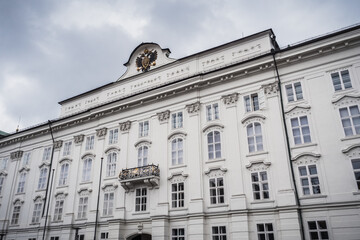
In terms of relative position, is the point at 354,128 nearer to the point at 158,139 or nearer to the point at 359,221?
the point at 359,221

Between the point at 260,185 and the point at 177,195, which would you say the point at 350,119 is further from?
the point at 177,195

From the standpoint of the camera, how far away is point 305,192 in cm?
1977

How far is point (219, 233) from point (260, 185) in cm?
443

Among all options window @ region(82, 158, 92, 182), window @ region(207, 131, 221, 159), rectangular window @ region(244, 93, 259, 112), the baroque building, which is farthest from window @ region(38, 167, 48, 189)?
rectangular window @ region(244, 93, 259, 112)

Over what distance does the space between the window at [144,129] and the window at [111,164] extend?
333 cm

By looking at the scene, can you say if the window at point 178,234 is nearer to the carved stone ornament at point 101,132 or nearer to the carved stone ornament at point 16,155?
the carved stone ornament at point 101,132

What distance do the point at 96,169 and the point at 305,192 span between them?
732 inches

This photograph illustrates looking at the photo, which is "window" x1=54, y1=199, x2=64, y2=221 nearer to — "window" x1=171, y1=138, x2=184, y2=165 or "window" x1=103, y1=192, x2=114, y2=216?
"window" x1=103, y1=192, x2=114, y2=216

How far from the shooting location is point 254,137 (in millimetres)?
22750

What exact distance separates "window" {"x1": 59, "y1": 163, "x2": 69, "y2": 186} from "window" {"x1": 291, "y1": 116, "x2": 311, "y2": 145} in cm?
2247

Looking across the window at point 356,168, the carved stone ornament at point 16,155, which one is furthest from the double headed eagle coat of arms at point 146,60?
the window at point 356,168

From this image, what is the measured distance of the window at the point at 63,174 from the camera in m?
31.3

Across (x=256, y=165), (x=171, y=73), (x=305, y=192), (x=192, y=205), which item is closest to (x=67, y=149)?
(x=171, y=73)

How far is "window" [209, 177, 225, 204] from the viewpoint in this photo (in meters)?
22.5
